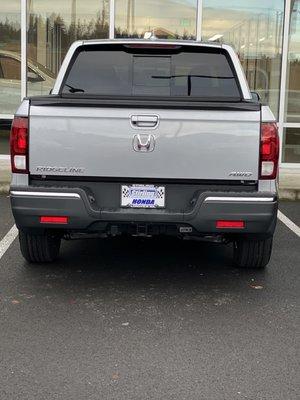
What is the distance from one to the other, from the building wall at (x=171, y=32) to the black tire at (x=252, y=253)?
575 centimetres

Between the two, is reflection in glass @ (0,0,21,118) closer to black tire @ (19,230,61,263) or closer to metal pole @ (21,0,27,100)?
metal pole @ (21,0,27,100)

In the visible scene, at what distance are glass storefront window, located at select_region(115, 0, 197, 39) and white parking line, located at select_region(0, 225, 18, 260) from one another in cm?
535

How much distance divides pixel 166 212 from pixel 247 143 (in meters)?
0.77

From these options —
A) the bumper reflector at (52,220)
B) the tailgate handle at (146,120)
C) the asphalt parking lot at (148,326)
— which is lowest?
the asphalt parking lot at (148,326)

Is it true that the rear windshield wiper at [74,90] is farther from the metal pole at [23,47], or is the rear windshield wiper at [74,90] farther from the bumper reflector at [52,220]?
the metal pole at [23,47]

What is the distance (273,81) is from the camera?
10969 mm

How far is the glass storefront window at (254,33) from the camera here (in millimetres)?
10828

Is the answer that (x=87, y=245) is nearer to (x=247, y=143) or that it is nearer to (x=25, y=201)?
(x=25, y=201)

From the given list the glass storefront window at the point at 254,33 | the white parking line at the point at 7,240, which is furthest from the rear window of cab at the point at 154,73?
the glass storefront window at the point at 254,33

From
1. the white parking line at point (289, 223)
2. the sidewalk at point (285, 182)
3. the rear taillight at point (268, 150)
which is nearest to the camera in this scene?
the rear taillight at point (268, 150)

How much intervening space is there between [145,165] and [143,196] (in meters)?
0.23

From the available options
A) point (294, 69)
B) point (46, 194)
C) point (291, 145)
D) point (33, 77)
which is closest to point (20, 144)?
point (46, 194)

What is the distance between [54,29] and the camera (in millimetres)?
10930

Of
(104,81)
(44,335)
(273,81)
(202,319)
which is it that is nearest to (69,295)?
(44,335)
